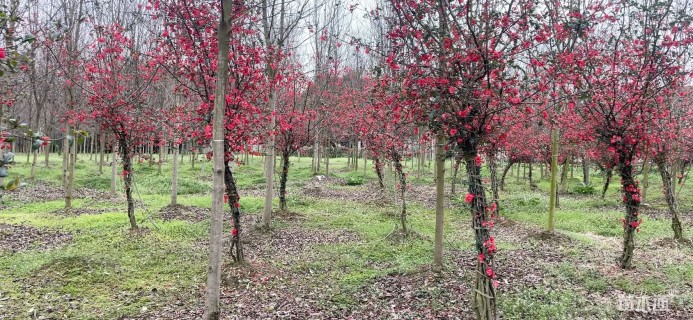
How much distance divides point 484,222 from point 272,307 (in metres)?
3.23

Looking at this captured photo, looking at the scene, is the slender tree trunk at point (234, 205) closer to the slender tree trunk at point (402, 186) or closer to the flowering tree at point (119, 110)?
A: the flowering tree at point (119, 110)

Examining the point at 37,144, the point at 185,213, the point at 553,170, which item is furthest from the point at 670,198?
the point at 185,213

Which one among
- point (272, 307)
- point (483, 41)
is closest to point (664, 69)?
point (483, 41)

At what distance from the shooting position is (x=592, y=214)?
13.8 m

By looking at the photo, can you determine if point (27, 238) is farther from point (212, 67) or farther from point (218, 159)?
point (218, 159)

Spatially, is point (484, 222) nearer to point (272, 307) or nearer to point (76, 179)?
point (272, 307)

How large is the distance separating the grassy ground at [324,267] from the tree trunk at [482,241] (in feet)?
2.96

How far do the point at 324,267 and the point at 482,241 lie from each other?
375 cm

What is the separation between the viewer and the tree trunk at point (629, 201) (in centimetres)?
742

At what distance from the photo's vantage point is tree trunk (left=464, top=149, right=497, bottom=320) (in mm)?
4785

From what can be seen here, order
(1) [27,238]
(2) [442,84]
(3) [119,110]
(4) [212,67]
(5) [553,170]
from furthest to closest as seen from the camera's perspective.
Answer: (5) [553,170], (1) [27,238], (3) [119,110], (4) [212,67], (2) [442,84]

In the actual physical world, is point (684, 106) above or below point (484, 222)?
above

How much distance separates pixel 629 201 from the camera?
7.52m

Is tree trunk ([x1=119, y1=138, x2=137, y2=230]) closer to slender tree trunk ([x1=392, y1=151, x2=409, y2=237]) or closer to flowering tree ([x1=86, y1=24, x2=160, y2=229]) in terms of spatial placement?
flowering tree ([x1=86, y1=24, x2=160, y2=229])
